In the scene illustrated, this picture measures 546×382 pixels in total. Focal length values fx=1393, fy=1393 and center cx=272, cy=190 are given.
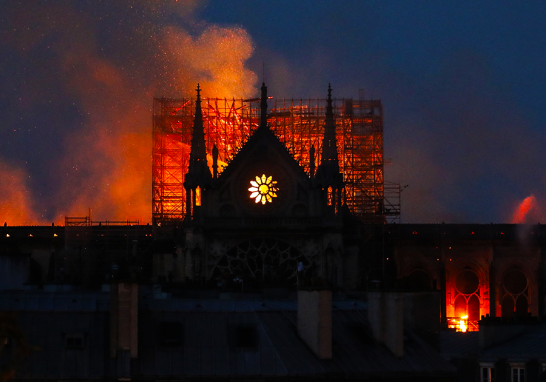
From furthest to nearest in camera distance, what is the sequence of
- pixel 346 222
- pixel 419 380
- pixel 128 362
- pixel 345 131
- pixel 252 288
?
1. pixel 345 131
2. pixel 346 222
3. pixel 252 288
4. pixel 419 380
5. pixel 128 362

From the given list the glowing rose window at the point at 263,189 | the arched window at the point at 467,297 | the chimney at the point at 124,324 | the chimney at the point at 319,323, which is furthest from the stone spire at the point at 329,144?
the chimney at the point at 124,324

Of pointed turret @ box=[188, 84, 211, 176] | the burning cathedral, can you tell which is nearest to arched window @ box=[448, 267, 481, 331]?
the burning cathedral

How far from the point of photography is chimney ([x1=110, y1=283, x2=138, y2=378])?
4850 cm

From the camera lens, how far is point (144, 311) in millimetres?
51156

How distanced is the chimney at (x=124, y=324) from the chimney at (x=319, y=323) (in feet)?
21.1

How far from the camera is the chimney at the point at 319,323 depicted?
50406 millimetres

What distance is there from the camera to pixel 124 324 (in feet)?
162

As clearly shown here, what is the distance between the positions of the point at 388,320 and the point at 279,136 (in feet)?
195

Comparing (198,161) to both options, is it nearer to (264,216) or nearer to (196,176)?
(196,176)

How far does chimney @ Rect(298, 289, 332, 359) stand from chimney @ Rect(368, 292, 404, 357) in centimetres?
315

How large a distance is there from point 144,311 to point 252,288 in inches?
880

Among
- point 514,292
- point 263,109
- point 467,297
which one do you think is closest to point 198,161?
point 263,109

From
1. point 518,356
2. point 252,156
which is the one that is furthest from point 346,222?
point 518,356

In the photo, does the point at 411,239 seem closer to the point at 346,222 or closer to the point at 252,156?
the point at 346,222
